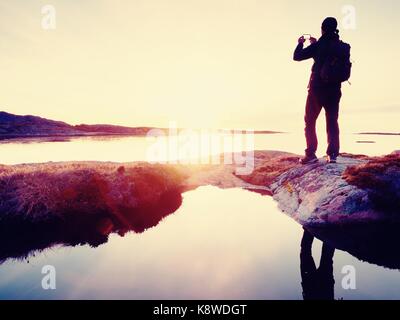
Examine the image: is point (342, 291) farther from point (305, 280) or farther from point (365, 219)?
point (365, 219)

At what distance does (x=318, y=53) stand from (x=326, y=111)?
2.22 metres

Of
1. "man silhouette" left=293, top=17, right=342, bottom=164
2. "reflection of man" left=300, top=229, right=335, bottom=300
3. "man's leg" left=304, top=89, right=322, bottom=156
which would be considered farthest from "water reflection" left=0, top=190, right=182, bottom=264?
"man silhouette" left=293, top=17, right=342, bottom=164

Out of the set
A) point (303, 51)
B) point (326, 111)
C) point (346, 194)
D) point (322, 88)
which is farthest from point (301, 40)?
point (346, 194)

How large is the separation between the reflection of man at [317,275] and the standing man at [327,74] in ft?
17.8

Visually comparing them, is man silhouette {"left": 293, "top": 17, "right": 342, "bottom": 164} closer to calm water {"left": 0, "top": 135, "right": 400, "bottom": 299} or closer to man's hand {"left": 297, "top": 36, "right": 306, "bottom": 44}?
man's hand {"left": 297, "top": 36, "right": 306, "bottom": 44}

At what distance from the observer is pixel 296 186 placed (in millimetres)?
12203

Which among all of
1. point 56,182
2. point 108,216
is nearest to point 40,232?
point 108,216

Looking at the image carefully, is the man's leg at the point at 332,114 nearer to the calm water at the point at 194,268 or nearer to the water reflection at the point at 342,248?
the water reflection at the point at 342,248

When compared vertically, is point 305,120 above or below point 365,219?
above

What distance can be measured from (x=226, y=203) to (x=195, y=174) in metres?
11.3

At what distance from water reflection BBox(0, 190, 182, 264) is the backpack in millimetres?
8253

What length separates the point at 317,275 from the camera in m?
5.94

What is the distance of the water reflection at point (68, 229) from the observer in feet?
26.4
